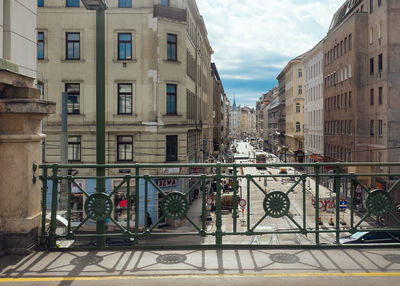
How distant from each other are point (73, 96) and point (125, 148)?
17.2ft

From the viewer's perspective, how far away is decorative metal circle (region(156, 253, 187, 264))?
5.55 meters

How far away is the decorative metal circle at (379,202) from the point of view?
6273 millimetres

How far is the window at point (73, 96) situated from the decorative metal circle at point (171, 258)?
84.8 ft

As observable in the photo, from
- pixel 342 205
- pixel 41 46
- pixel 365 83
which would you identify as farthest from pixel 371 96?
pixel 342 205

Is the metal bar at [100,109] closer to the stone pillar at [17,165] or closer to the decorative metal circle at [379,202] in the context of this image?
the stone pillar at [17,165]

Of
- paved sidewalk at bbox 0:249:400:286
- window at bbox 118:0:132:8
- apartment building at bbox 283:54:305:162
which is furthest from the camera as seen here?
apartment building at bbox 283:54:305:162

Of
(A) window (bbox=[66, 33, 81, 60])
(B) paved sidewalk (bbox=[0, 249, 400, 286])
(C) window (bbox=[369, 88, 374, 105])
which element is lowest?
(B) paved sidewalk (bbox=[0, 249, 400, 286])

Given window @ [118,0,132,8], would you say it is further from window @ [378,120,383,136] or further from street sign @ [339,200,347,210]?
street sign @ [339,200,347,210]

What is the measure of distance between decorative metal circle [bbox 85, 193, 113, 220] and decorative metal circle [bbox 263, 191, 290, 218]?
2282mm

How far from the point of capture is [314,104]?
68375mm

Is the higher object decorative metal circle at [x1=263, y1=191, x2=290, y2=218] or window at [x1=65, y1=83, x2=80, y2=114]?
window at [x1=65, y1=83, x2=80, y2=114]

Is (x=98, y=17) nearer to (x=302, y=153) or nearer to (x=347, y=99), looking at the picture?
(x=347, y=99)

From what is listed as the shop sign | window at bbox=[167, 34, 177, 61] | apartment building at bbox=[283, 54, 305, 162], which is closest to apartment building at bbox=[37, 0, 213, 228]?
window at bbox=[167, 34, 177, 61]

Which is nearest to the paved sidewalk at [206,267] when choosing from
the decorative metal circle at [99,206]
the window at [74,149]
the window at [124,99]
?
the decorative metal circle at [99,206]
